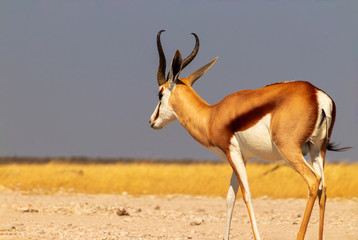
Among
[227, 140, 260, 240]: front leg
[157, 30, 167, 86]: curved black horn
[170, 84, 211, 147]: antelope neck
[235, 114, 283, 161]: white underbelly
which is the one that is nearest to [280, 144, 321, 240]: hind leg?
[235, 114, 283, 161]: white underbelly

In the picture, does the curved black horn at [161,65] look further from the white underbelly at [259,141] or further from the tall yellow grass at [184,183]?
the tall yellow grass at [184,183]

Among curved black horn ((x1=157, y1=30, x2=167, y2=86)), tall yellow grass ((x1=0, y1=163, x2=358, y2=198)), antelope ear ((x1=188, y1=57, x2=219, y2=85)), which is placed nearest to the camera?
curved black horn ((x1=157, y1=30, x2=167, y2=86))

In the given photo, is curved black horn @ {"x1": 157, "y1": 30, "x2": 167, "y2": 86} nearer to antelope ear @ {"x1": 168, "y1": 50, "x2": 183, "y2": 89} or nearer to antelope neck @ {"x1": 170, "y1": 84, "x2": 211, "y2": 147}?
antelope ear @ {"x1": 168, "y1": 50, "x2": 183, "y2": 89}

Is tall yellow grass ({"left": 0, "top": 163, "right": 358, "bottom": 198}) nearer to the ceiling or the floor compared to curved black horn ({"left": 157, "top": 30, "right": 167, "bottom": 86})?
nearer to the floor

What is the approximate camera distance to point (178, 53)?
816 cm

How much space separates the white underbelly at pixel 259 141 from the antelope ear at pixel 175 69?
1506 mm

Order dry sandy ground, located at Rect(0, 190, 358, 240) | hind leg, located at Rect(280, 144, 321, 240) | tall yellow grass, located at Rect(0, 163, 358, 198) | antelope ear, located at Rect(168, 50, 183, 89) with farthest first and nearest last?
tall yellow grass, located at Rect(0, 163, 358, 198) < dry sandy ground, located at Rect(0, 190, 358, 240) < antelope ear, located at Rect(168, 50, 183, 89) < hind leg, located at Rect(280, 144, 321, 240)

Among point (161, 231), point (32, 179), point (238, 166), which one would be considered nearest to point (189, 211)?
point (161, 231)

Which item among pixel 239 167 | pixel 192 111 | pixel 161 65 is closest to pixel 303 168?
pixel 239 167

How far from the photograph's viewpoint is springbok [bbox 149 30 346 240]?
707 cm

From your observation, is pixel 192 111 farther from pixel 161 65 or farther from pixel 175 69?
pixel 161 65

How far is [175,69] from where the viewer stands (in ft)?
27.7

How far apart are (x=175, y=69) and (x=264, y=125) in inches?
73.5

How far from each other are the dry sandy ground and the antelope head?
7.76ft
